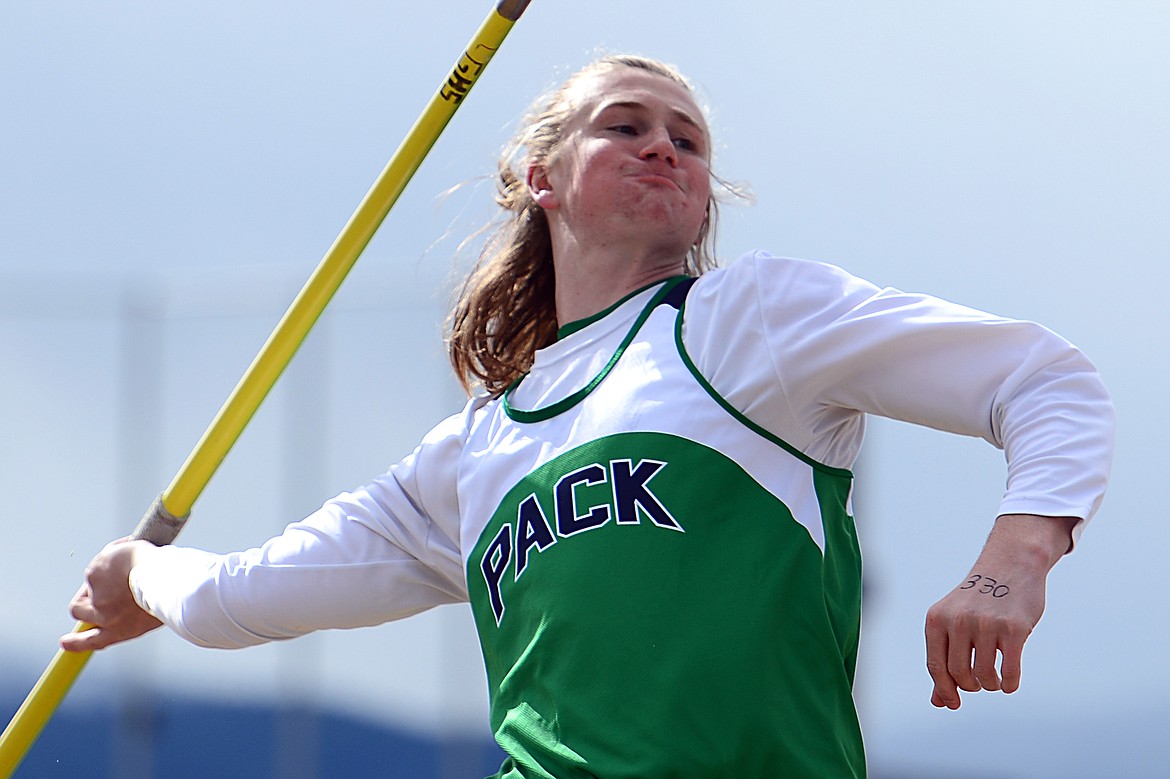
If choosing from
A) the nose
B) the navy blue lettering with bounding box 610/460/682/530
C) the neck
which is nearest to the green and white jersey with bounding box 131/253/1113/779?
the navy blue lettering with bounding box 610/460/682/530

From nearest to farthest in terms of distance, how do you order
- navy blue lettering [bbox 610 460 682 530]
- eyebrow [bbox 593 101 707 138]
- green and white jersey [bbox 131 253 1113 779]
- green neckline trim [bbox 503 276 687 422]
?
1. green and white jersey [bbox 131 253 1113 779]
2. navy blue lettering [bbox 610 460 682 530]
3. green neckline trim [bbox 503 276 687 422]
4. eyebrow [bbox 593 101 707 138]

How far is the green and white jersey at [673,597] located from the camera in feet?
6.82

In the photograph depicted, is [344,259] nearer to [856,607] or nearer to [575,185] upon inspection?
[575,185]

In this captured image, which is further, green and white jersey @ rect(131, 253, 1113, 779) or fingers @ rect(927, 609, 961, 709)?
green and white jersey @ rect(131, 253, 1113, 779)

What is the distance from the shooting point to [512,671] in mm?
2289

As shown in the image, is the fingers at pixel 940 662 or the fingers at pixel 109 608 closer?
the fingers at pixel 940 662

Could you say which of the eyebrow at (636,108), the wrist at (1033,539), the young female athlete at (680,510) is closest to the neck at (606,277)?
the young female athlete at (680,510)

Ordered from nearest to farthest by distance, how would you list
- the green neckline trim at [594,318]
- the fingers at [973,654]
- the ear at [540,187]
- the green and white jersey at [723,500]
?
the fingers at [973,654] → the green and white jersey at [723,500] → the green neckline trim at [594,318] → the ear at [540,187]

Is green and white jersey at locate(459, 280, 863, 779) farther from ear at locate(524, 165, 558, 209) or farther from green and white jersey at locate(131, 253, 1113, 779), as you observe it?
ear at locate(524, 165, 558, 209)

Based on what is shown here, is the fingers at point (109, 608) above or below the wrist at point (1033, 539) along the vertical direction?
below

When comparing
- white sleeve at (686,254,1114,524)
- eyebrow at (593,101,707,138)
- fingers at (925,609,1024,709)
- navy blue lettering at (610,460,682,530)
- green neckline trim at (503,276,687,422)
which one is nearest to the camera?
fingers at (925,609,1024,709)

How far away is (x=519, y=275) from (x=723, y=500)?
973 mm

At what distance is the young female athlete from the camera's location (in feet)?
6.45

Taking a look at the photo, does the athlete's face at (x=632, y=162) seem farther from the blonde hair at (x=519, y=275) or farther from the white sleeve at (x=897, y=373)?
the white sleeve at (x=897, y=373)
